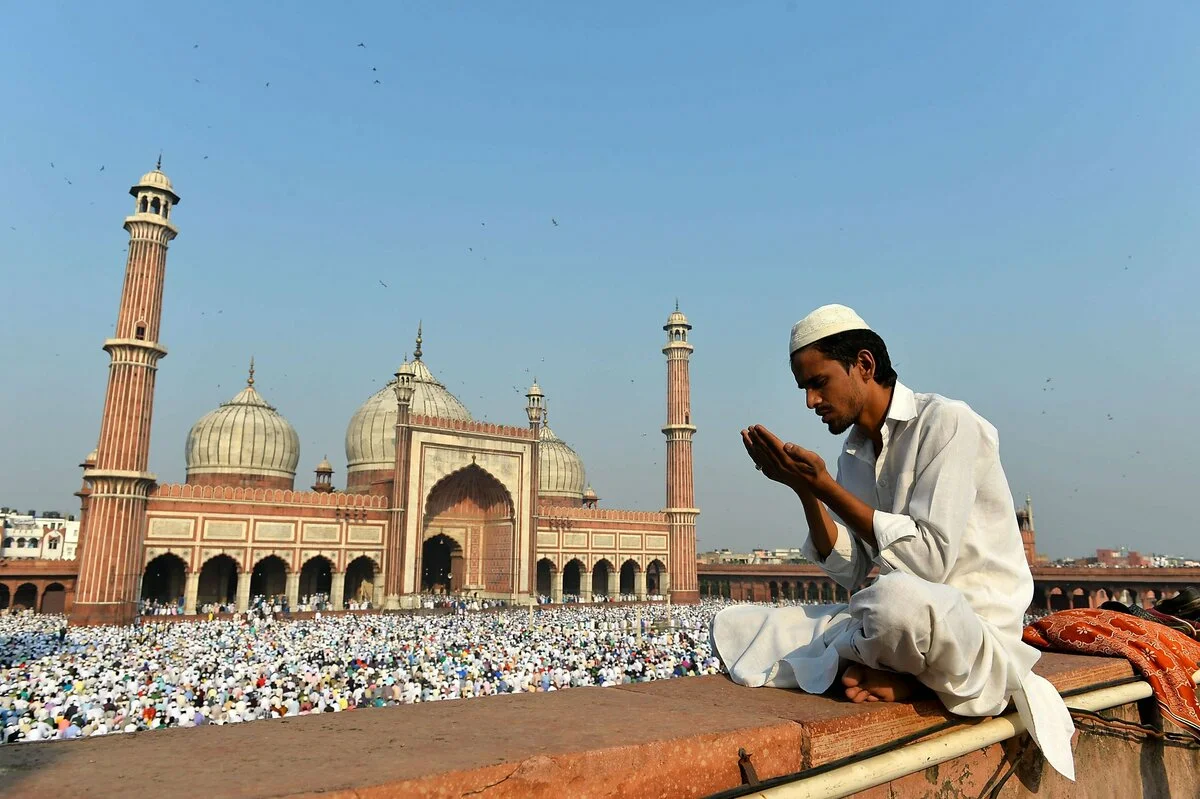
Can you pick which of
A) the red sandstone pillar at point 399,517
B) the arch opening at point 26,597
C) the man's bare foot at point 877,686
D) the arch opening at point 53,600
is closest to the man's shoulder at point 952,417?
the man's bare foot at point 877,686

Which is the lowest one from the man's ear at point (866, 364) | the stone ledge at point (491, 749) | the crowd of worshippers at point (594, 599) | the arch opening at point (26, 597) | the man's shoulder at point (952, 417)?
the crowd of worshippers at point (594, 599)

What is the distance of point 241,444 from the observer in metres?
28.5

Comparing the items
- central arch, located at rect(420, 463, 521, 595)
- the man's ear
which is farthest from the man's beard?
central arch, located at rect(420, 463, 521, 595)

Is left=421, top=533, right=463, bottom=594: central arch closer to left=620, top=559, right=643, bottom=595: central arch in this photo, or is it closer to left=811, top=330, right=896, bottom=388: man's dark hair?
left=620, top=559, right=643, bottom=595: central arch

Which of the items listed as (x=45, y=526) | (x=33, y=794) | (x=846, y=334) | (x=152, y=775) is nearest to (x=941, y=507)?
(x=846, y=334)

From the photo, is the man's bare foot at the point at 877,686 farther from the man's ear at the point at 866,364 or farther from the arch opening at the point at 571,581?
the arch opening at the point at 571,581

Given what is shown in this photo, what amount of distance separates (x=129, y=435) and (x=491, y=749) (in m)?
23.3

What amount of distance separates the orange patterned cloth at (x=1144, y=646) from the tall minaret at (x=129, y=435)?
22388 mm

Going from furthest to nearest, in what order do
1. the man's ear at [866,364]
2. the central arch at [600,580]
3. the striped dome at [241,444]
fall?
1. the central arch at [600,580]
2. the striped dome at [241,444]
3. the man's ear at [866,364]

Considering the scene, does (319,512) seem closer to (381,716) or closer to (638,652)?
(638,652)

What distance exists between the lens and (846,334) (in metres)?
1.82

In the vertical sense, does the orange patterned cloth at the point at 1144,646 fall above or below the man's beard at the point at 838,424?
below

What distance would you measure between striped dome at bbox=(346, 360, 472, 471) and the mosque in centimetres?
7

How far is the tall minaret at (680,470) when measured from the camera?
32.6 m
